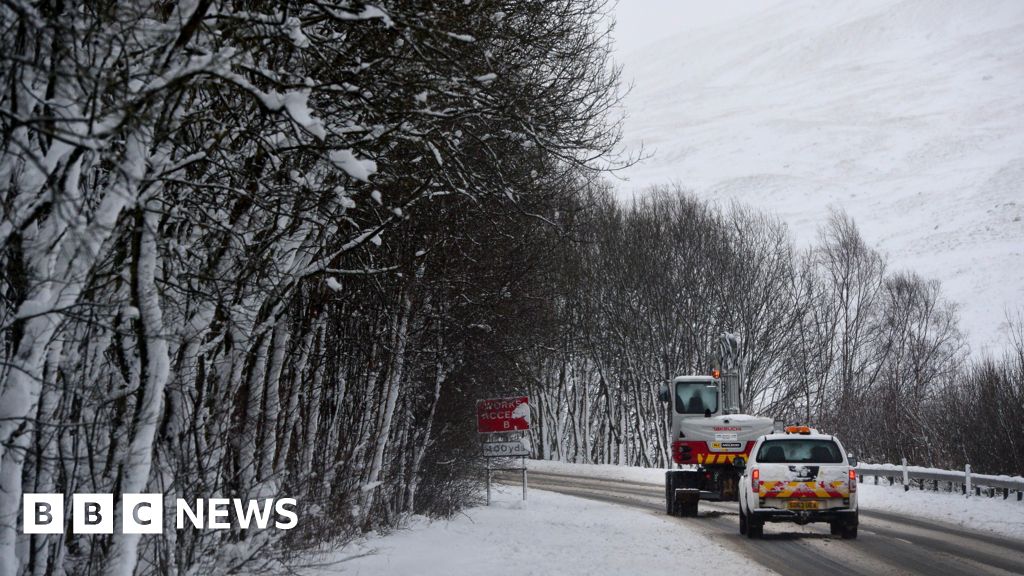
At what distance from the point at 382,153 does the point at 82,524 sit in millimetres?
Result: 5815

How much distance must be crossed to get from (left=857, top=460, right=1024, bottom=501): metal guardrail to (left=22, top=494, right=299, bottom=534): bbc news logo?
59.4 ft

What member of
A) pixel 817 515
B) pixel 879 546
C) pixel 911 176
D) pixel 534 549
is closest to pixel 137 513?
pixel 534 549

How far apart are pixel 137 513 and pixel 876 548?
13039mm

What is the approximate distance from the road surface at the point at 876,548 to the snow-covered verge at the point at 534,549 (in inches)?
20.8

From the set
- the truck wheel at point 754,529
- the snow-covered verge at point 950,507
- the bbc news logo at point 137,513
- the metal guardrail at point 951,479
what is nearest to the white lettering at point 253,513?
the bbc news logo at point 137,513

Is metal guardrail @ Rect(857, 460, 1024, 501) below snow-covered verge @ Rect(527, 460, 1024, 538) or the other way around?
the other way around

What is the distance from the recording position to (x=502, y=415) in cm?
2238

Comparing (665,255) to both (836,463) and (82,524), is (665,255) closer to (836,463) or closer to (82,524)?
(836,463)

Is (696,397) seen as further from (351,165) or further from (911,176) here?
(911,176)

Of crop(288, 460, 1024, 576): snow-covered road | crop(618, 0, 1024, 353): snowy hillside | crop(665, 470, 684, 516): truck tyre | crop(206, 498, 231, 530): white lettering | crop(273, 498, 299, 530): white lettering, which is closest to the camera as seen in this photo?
crop(206, 498, 231, 530): white lettering

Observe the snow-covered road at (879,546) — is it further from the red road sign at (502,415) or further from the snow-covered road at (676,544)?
the red road sign at (502,415)

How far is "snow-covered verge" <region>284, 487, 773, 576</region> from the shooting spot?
45.1 feet

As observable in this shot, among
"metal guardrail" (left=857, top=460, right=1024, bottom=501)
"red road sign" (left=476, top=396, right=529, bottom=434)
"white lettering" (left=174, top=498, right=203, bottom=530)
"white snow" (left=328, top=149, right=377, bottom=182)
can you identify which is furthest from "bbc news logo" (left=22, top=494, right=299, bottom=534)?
"metal guardrail" (left=857, top=460, right=1024, bottom=501)

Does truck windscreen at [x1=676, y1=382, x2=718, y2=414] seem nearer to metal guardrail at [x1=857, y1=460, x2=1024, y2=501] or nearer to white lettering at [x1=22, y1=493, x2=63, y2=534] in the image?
metal guardrail at [x1=857, y1=460, x2=1024, y2=501]
